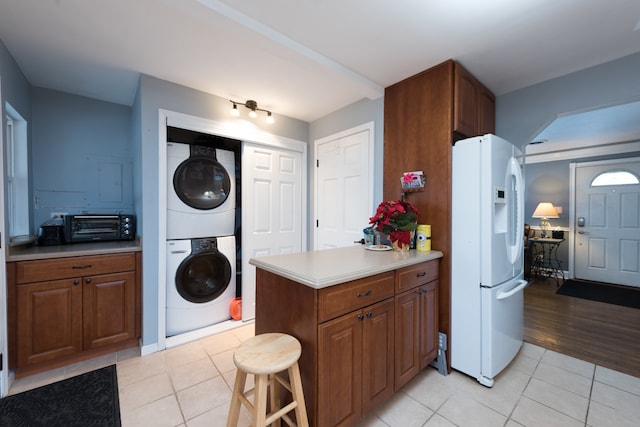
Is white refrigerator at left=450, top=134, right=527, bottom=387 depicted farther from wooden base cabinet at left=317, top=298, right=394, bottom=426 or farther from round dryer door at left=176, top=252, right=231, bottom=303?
round dryer door at left=176, top=252, right=231, bottom=303

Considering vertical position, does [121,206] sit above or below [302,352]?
above

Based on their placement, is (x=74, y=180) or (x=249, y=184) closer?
(x=74, y=180)

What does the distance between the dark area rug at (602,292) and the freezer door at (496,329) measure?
2.81 m

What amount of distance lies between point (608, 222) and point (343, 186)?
187 inches

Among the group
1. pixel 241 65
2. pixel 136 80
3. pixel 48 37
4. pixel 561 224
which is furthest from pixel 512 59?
pixel 561 224

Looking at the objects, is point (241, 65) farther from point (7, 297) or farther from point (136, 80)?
point (7, 297)

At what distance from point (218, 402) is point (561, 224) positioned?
608cm

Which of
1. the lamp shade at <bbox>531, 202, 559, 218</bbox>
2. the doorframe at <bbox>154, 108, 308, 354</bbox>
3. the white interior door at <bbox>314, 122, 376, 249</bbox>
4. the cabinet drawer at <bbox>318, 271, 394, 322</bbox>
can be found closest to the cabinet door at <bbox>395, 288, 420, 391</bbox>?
the cabinet drawer at <bbox>318, 271, 394, 322</bbox>

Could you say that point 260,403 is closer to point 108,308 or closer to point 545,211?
point 108,308

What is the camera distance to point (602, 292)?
151 inches

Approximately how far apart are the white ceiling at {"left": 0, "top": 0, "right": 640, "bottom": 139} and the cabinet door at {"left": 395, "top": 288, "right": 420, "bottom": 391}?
1.69m

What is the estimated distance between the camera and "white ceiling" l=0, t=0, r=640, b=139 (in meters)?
1.46

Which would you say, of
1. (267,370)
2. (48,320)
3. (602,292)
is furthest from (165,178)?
(602,292)

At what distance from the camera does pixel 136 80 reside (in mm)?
2303
